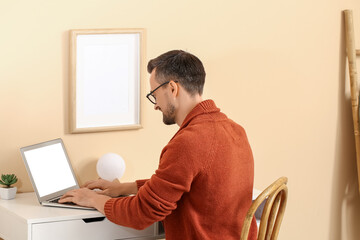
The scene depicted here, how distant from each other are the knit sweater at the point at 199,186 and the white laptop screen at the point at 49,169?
0.37m

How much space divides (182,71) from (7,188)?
0.82m

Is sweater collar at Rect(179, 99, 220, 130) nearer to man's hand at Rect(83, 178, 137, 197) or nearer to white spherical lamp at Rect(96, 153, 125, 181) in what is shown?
man's hand at Rect(83, 178, 137, 197)

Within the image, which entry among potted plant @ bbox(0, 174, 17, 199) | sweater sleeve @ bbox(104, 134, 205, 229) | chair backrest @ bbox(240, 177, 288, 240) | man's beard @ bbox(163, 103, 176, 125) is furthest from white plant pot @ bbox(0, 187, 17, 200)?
chair backrest @ bbox(240, 177, 288, 240)

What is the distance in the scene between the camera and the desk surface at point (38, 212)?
6.95 ft

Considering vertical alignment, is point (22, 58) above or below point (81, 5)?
below

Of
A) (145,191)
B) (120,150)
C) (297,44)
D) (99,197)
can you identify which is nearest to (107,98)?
(120,150)

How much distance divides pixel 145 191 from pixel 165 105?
299mm

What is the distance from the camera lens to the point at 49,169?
93.6 inches

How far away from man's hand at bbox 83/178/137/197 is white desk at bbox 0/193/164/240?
0.36 ft

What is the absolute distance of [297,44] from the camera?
3.01 meters

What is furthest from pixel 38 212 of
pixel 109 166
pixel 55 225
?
pixel 109 166

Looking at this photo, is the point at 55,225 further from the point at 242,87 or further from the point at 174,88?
the point at 242,87

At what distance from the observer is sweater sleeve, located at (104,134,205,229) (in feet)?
6.33

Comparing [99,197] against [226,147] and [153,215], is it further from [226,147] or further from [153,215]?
[226,147]
